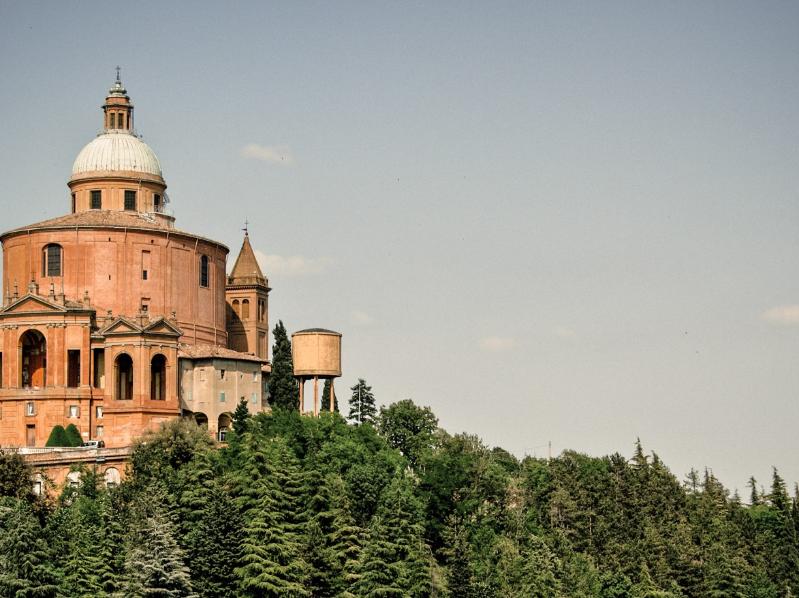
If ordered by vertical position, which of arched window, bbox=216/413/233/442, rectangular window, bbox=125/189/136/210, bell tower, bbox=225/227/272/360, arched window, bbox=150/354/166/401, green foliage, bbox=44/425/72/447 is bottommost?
green foliage, bbox=44/425/72/447

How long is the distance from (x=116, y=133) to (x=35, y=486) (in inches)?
1217

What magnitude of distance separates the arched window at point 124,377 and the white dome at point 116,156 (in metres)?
14.8

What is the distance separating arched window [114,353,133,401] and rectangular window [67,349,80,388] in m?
2.54

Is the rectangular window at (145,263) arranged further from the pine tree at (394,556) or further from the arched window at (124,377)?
the pine tree at (394,556)

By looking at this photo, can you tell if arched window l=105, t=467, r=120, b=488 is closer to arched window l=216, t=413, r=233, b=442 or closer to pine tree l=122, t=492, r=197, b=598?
arched window l=216, t=413, r=233, b=442

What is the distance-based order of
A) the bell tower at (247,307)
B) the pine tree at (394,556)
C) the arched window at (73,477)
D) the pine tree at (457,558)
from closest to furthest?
the pine tree at (394,556)
the pine tree at (457,558)
the arched window at (73,477)
the bell tower at (247,307)

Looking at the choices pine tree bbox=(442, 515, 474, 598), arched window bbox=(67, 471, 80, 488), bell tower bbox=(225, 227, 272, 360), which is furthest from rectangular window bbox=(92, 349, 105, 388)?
pine tree bbox=(442, 515, 474, 598)

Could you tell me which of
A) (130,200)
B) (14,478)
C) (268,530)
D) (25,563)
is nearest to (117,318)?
(130,200)

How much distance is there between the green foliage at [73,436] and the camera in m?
94.5

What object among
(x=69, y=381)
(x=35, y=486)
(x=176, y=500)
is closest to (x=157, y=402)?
(x=69, y=381)

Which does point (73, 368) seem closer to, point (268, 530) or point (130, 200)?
point (130, 200)

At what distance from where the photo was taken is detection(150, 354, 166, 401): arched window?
98750mm

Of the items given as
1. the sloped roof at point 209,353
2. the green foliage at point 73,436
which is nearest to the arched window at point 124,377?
the green foliage at point 73,436

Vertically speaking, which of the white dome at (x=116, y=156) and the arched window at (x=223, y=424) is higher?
the white dome at (x=116, y=156)
